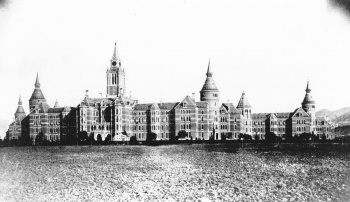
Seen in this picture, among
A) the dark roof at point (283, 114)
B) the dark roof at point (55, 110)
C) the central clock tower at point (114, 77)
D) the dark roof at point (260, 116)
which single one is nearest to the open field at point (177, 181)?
the dark roof at point (55, 110)

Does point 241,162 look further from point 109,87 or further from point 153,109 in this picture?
point 109,87

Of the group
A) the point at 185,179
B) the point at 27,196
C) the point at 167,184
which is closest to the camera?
the point at 27,196

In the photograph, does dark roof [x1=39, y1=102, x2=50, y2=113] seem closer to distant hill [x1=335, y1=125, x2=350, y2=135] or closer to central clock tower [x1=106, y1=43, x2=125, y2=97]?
central clock tower [x1=106, y1=43, x2=125, y2=97]

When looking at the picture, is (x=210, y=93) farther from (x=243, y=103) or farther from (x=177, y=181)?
(x=177, y=181)

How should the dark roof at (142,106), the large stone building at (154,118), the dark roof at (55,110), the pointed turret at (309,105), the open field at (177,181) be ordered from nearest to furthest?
1. the open field at (177,181)
2. the large stone building at (154,118)
3. the dark roof at (142,106)
4. the dark roof at (55,110)
5. the pointed turret at (309,105)

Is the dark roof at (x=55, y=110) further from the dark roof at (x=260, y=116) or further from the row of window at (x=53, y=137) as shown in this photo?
the dark roof at (x=260, y=116)

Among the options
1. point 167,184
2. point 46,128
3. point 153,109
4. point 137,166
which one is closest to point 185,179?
point 167,184

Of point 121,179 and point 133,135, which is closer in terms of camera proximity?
point 121,179
